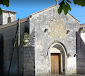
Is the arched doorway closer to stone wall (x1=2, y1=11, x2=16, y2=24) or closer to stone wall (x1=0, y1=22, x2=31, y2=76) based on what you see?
stone wall (x1=0, y1=22, x2=31, y2=76)

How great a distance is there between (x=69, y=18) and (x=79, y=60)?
3961 millimetres

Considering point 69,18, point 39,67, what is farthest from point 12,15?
point 39,67

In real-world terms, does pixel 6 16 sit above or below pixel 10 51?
above

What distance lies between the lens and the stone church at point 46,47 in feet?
40.3

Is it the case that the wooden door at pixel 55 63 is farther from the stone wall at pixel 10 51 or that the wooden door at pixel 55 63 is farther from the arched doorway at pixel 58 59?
the stone wall at pixel 10 51

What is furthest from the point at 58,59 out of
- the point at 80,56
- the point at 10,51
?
the point at 10,51

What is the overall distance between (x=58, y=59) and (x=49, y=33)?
2.54 metres

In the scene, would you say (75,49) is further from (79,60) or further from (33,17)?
(33,17)

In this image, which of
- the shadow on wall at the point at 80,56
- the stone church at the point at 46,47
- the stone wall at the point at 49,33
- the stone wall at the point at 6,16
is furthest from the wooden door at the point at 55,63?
the stone wall at the point at 6,16

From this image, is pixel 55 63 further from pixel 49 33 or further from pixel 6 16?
→ pixel 6 16

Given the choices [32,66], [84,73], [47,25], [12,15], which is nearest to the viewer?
[32,66]

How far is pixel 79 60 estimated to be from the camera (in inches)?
570

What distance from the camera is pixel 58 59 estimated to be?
45.8ft

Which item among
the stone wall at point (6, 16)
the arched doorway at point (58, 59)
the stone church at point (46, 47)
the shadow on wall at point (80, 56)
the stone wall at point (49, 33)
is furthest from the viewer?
the stone wall at point (6, 16)
